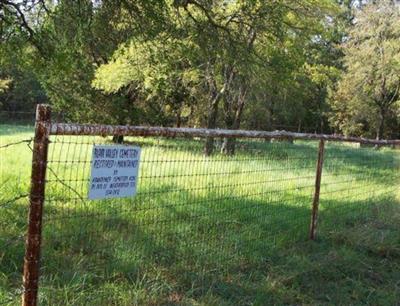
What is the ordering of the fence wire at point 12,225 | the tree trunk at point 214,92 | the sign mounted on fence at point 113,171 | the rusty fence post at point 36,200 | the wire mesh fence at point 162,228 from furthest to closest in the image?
the tree trunk at point 214,92 < the wire mesh fence at point 162,228 < the fence wire at point 12,225 < the sign mounted on fence at point 113,171 < the rusty fence post at point 36,200

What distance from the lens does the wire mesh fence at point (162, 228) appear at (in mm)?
4961

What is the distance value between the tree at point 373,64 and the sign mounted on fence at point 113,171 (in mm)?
36876

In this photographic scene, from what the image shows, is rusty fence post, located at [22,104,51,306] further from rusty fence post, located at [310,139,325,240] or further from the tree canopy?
rusty fence post, located at [310,139,325,240]

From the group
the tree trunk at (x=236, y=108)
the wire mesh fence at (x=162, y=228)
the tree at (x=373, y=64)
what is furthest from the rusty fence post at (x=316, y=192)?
the tree at (x=373, y=64)

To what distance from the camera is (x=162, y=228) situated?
688 centimetres

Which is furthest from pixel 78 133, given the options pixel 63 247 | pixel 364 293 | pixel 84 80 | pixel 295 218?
pixel 84 80

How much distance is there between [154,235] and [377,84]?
128 ft

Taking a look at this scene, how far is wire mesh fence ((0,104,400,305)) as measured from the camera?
496 cm

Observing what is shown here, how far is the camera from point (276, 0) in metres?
13.0

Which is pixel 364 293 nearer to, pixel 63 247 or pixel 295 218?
pixel 295 218

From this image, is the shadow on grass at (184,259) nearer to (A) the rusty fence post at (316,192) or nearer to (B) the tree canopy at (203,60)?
(A) the rusty fence post at (316,192)

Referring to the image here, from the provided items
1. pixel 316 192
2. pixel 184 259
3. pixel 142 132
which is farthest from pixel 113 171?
pixel 316 192

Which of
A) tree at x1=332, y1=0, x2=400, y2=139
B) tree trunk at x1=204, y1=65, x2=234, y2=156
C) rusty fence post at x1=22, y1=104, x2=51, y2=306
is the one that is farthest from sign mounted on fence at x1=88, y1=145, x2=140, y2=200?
tree at x1=332, y1=0, x2=400, y2=139

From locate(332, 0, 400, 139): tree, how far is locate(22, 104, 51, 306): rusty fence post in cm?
3757
